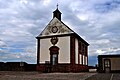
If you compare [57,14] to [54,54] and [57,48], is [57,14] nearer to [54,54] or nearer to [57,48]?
[57,48]

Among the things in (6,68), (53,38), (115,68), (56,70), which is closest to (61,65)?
(56,70)

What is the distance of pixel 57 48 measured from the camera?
36.9 metres

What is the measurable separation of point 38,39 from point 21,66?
612cm

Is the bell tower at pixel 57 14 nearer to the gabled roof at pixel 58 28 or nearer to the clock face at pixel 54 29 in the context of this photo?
the gabled roof at pixel 58 28

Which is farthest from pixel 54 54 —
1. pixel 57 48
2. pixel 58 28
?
pixel 58 28

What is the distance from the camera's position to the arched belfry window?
3678 centimetres

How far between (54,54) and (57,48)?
1.12 meters

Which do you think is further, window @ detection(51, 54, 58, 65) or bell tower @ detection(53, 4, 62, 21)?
bell tower @ detection(53, 4, 62, 21)

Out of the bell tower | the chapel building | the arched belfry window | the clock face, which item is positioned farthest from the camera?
the bell tower

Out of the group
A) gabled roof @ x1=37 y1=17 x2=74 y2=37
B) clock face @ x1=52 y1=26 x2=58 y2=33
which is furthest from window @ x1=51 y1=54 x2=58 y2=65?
clock face @ x1=52 y1=26 x2=58 y2=33

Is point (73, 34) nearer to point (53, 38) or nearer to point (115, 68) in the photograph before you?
point (53, 38)

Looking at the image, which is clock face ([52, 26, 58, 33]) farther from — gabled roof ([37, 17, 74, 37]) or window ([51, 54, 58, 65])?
window ([51, 54, 58, 65])

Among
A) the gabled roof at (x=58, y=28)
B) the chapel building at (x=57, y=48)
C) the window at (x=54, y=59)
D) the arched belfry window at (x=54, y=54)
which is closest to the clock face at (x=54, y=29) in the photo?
the chapel building at (x=57, y=48)

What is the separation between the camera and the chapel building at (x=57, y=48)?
35.8 m
